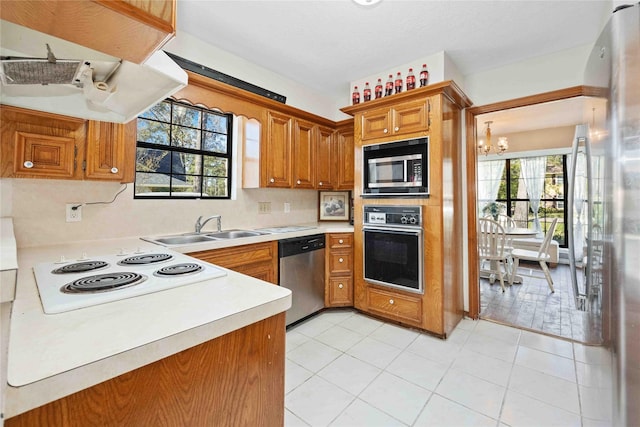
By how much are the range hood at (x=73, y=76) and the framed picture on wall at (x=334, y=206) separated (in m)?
2.65

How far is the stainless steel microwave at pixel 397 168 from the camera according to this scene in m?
2.57

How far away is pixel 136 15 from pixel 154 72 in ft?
1.11

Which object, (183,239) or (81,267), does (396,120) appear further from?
(81,267)

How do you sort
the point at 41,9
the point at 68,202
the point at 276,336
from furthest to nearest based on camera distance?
the point at 68,202
the point at 276,336
the point at 41,9

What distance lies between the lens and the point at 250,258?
2.33 meters

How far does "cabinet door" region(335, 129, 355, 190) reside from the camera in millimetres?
3482

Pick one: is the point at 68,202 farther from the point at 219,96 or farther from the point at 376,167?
the point at 376,167

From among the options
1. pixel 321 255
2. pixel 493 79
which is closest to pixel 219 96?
pixel 321 255

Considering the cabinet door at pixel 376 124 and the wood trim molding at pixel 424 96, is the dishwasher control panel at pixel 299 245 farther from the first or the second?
the wood trim molding at pixel 424 96

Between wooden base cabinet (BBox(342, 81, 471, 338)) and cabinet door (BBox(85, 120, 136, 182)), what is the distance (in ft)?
6.59

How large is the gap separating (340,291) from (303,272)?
0.55 meters

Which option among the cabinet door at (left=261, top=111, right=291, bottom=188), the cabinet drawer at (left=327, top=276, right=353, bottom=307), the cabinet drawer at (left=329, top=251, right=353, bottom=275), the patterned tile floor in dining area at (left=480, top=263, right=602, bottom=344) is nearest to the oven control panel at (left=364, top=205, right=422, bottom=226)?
the cabinet drawer at (left=329, top=251, right=353, bottom=275)

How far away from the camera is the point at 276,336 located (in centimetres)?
88

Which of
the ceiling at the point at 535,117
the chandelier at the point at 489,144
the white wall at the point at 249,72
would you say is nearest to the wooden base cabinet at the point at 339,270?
the white wall at the point at 249,72
